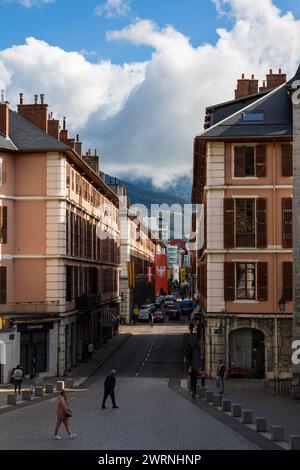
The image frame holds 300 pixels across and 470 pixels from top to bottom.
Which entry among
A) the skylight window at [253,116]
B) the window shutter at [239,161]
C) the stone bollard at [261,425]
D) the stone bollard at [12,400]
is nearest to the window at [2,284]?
the stone bollard at [12,400]

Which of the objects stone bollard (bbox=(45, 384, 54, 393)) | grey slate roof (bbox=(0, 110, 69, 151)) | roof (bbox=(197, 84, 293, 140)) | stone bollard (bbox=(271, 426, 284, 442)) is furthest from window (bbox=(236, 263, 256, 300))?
stone bollard (bbox=(271, 426, 284, 442))

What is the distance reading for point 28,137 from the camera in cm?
4641

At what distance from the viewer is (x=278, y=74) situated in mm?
52594

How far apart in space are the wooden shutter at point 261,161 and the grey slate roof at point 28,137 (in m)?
11.5

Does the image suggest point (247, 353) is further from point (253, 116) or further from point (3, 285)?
point (3, 285)

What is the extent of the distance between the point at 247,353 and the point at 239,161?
11156mm

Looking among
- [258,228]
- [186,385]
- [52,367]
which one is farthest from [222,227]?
[52,367]

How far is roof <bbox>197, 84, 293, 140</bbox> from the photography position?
4322 centimetres

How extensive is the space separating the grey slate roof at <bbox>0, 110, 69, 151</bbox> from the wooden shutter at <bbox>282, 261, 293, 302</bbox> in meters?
14.9

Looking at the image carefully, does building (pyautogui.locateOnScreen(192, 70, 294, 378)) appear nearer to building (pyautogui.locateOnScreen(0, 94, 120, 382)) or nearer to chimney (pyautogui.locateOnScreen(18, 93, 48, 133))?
building (pyautogui.locateOnScreen(0, 94, 120, 382))

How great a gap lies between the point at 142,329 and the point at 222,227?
1627 inches

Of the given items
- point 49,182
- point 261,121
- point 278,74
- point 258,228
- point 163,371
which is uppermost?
point 278,74

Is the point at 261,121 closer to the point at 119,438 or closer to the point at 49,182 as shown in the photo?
the point at 49,182

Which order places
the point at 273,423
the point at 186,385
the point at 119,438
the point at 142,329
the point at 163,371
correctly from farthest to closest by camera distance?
the point at 142,329
the point at 163,371
the point at 186,385
the point at 273,423
the point at 119,438
